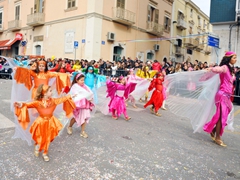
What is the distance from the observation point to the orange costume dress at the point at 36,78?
4496mm

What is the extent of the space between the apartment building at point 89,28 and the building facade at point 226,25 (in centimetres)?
463

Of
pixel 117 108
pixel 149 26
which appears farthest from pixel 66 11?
pixel 117 108

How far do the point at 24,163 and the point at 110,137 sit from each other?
183 centimetres

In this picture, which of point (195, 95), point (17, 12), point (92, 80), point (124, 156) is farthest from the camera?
point (17, 12)

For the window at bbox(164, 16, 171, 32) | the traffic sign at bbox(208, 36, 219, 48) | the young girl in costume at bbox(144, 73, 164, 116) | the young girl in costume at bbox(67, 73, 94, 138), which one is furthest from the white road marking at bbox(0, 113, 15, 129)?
the window at bbox(164, 16, 171, 32)

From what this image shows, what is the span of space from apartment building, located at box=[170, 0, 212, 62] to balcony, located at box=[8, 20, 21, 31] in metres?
16.2

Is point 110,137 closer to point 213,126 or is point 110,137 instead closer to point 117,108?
point 117,108

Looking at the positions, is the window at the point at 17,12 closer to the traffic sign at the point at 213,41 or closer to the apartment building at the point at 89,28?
the apartment building at the point at 89,28

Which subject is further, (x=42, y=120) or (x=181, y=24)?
(x=181, y=24)

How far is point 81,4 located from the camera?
58.3 ft

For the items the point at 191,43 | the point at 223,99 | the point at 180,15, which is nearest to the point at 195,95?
the point at 223,99

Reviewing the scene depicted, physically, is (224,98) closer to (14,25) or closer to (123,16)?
(123,16)

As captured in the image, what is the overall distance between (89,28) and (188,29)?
18.3 metres

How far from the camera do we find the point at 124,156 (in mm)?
3908
